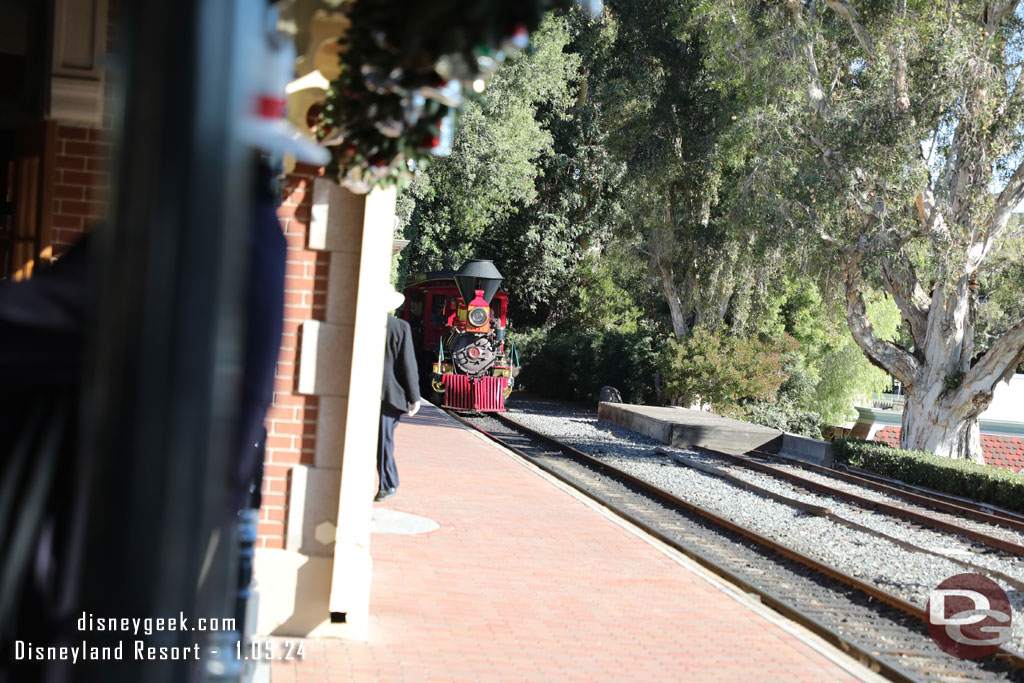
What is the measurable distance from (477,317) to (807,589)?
16.0 m

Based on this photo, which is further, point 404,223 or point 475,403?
point 404,223

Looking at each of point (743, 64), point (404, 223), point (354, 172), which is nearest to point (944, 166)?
point (743, 64)

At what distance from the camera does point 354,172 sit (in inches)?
119

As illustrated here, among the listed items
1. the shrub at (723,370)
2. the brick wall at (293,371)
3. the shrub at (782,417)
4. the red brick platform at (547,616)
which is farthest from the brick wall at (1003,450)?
the brick wall at (293,371)

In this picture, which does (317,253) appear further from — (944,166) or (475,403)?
(475,403)

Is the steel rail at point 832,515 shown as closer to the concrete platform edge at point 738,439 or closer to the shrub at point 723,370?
the concrete platform edge at point 738,439

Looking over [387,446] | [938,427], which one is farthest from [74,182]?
[938,427]

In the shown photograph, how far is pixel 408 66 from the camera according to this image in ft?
5.20

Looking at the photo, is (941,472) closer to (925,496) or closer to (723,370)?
(925,496)

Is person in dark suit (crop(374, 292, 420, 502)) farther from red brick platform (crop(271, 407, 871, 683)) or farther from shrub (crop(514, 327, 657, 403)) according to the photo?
shrub (crop(514, 327, 657, 403))

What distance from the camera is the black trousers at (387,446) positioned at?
838cm

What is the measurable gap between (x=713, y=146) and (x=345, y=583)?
23291 mm

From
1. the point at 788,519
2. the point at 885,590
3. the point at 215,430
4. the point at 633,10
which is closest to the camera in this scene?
the point at 215,430

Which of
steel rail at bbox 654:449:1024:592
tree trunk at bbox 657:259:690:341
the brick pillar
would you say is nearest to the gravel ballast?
steel rail at bbox 654:449:1024:592
